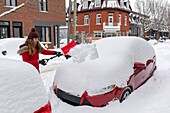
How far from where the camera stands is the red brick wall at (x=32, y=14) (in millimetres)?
15095

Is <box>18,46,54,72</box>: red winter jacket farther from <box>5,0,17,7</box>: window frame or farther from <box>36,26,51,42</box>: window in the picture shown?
<box>36,26,51,42</box>: window

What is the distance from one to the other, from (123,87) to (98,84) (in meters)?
0.58

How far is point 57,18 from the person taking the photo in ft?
63.8

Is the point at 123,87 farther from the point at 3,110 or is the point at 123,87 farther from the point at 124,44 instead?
the point at 3,110

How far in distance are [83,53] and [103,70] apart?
0.58m

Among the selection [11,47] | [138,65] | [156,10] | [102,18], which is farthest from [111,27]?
[138,65]

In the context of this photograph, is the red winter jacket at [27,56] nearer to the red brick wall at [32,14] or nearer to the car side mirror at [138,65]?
the car side mirror at [138,65]

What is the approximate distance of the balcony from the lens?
32812mm

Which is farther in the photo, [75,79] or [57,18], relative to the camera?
[57,18]

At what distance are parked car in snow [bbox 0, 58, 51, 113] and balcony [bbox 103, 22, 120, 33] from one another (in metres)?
31.2

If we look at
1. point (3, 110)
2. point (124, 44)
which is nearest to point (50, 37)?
point (124, 44)

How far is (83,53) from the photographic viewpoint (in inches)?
159

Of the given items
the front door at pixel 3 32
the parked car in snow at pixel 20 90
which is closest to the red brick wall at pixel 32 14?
the front door at pixel 3 32

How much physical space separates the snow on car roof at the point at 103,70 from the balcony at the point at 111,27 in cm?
2846
